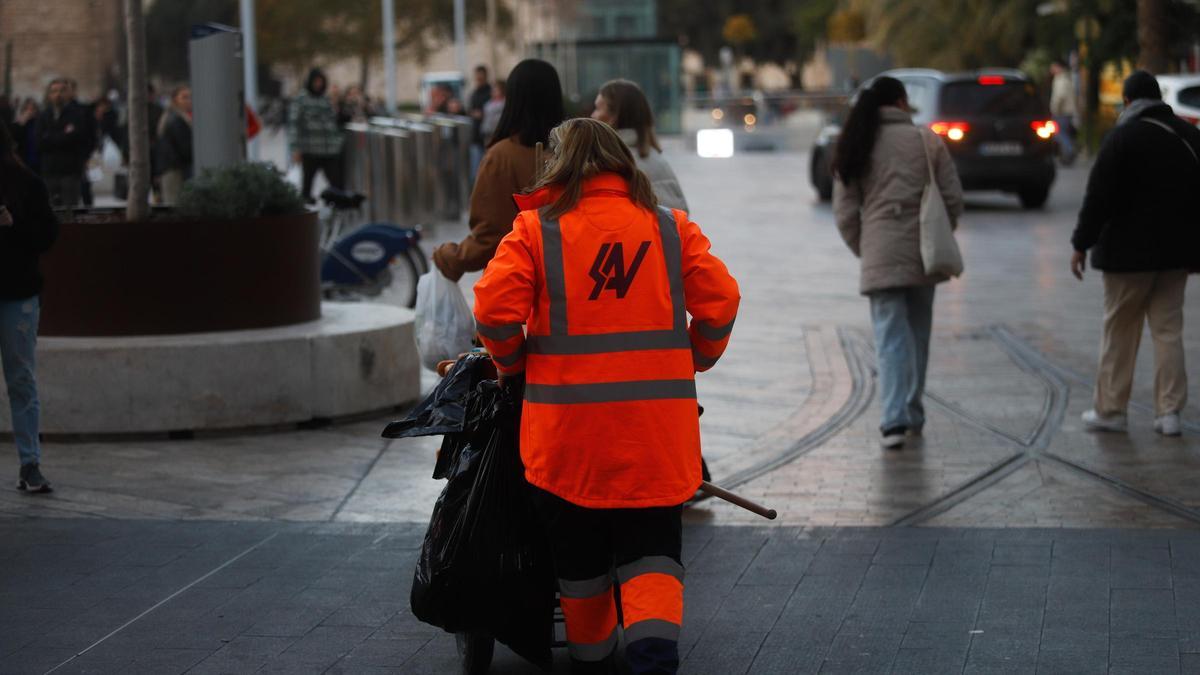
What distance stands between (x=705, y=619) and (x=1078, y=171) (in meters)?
25.8

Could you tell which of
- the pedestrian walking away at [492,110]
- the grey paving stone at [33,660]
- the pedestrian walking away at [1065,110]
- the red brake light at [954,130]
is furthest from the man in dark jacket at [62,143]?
the pedestrian walking away at [1065,110]

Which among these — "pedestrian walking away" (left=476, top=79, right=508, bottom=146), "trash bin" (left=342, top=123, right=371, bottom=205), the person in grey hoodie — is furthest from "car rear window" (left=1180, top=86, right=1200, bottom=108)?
the person in grey hoodie

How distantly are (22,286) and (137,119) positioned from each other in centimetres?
227

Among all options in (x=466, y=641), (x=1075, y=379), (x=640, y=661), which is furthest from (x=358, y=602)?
(x=1075, y=379)

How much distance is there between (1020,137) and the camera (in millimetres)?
22094

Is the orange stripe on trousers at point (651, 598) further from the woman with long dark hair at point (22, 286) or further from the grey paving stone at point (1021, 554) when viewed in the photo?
the woman with long dark hair at point (22, 286)

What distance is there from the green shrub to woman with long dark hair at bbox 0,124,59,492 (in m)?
1.71

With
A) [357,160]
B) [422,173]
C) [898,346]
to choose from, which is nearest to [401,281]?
[898,346]

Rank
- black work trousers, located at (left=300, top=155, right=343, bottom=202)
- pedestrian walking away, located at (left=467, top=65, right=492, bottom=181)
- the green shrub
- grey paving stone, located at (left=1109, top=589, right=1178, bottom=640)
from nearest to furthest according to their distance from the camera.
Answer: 1. grey paving stone, located at (left=1109, top=589, right=1178, bottom=640)
2. the green shrub
3. black work trousers, located at (left=300, top=155, right=343, bottom=202)
4. pedestrian walking away, located at (left=467, top=65, right=492, bottom=181)

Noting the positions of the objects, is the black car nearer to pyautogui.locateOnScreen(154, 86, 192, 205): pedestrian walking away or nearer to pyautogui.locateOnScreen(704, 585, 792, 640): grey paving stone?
pyautogui.locateOnScreen(154, 86, 192, 205): pedestrian walking away

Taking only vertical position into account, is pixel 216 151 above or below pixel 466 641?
above

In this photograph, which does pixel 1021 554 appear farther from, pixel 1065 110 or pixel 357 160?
pixel 1065 110

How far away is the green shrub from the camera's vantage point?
8906 millimetres

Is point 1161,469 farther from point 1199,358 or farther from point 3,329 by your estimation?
point 3,329
